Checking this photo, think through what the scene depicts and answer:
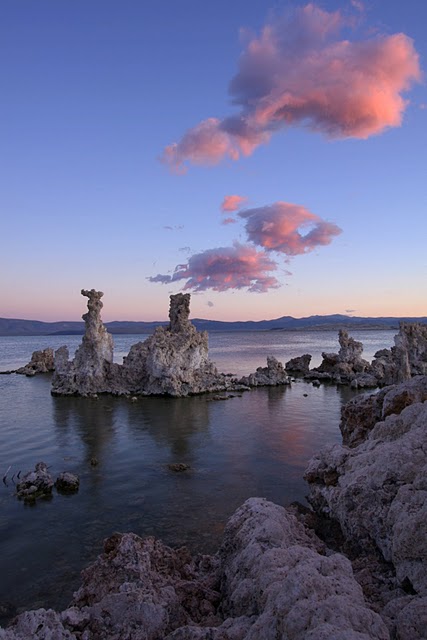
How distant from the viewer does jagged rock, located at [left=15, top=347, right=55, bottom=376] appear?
245 ft

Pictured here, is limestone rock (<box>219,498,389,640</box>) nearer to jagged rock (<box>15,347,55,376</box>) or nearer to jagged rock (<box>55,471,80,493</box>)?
jagged rock (<box>55,471,80,493</box>)

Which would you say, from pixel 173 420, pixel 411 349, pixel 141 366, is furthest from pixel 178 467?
pixel 411 349

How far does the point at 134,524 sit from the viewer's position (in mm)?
17188

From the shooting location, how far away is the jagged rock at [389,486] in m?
8.39

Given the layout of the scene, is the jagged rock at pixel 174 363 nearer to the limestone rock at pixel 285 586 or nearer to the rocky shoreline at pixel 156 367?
the rocky shoreline at pixel 156 367

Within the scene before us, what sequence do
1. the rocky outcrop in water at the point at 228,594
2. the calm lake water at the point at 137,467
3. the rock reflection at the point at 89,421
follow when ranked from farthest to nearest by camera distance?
the rock reflection at the point at 89,421 → the calm lake water at the point at 137,467 → the rocky outcrop in water at the point at 228,594

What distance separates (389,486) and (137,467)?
17.1 meters

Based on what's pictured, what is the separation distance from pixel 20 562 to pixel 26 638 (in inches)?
339

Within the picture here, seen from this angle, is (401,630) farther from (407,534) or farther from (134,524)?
(134,524)

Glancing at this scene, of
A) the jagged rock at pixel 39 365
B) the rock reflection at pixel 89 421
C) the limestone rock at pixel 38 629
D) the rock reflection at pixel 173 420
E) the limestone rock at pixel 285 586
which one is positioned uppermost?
the limestone rock at pixel 285 586

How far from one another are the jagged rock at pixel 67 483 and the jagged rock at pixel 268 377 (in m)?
36.3

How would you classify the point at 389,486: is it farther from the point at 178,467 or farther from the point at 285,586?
the point at 178,467

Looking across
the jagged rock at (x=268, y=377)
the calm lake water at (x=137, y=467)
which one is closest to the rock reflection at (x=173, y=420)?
the calm lake water at (x=137, y=467)

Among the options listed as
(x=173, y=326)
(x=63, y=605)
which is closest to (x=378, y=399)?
(x=63, y=605)
